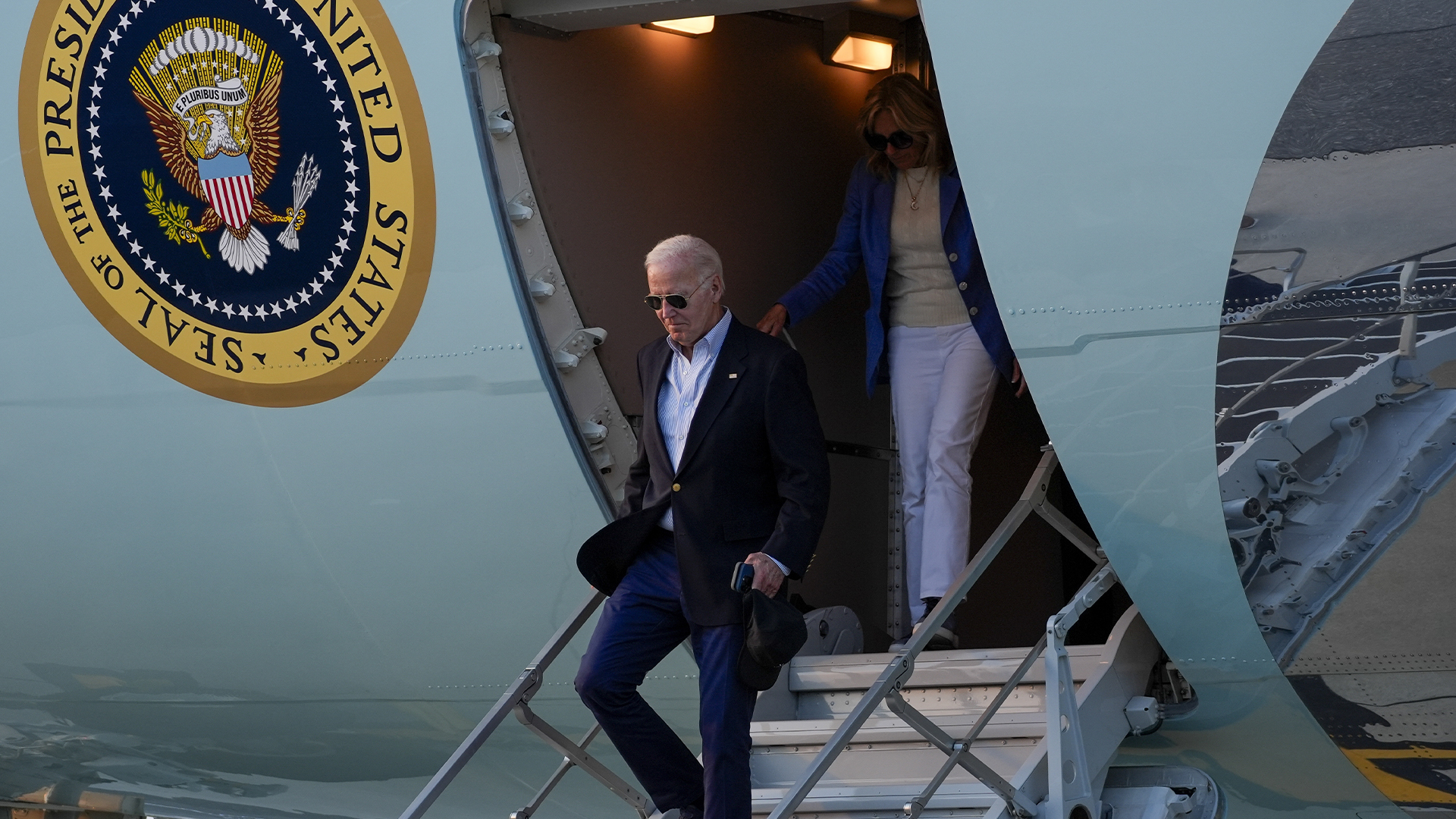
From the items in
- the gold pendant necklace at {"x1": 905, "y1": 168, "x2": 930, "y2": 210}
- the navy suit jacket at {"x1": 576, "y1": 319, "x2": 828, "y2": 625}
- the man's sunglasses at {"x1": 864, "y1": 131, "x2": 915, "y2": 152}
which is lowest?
the navy suit jacket at {"x1": 576, "y1": 319, "x2": 828, "y2": 625}

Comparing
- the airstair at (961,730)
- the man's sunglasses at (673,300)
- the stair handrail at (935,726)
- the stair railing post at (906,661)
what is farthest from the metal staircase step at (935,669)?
the man's sunglasses at (673,300)

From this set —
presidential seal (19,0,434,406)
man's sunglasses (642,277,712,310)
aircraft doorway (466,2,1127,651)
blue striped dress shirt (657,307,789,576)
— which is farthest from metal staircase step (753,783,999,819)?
presidential seal (19,0,434,406)

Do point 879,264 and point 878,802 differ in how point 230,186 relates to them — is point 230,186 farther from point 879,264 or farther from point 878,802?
point 878,802

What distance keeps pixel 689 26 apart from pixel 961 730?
97.1 inches

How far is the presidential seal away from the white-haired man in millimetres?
902

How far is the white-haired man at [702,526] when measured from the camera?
3484 millimetres

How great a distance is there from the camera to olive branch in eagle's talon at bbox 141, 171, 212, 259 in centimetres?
441

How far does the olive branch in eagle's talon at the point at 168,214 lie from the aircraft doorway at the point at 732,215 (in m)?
0.96

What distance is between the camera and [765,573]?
11.1ft

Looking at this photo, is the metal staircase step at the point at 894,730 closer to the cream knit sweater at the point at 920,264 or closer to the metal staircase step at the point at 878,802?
the metal staircase step at the point at 878,802

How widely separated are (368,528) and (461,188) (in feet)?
3.31

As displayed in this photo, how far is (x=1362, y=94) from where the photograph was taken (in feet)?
10.5

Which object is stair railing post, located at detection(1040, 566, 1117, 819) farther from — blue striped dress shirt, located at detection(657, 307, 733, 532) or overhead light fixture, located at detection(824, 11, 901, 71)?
overhead light fixture, located at detection(824, 11, 901, 71)

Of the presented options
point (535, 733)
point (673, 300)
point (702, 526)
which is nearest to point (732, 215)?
point (673, 300)
